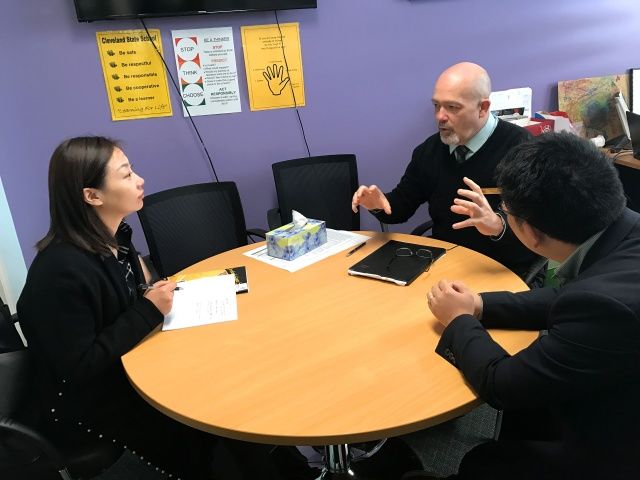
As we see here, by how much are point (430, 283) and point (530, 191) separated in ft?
1.97

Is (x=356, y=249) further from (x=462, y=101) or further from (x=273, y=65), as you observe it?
(x=273, y=65)

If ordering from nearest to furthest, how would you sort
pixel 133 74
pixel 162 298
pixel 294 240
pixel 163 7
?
1. pixel 162 298
2. pixel 294 240
3. pixel 163 7
4. pixel 133 74

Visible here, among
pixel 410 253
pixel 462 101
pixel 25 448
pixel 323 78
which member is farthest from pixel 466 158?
pixel 25 448

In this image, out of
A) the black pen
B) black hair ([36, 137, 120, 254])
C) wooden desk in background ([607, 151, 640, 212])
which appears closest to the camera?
black hair ([36, 137, 120, 254])

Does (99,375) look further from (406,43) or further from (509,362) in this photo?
→ (406,43)

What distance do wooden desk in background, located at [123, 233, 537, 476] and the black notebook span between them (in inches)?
1.0

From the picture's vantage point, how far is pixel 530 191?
934mm

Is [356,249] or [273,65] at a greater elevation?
[273,65]

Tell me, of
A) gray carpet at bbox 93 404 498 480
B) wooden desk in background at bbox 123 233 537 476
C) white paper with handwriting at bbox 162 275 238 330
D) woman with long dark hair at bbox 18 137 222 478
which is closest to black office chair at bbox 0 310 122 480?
woman with long dark hair at bbox 18 137 222 478

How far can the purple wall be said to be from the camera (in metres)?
2.22

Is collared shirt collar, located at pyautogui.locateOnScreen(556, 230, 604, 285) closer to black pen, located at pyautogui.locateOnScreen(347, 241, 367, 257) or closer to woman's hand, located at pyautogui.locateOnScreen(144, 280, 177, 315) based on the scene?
black pen, located at pyautogui.locateOnScreen(347, 241, 367, 257)

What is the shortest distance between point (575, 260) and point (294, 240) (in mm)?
959

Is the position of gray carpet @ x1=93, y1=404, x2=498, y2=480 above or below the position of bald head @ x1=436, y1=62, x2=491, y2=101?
below

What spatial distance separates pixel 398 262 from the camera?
1.62m
